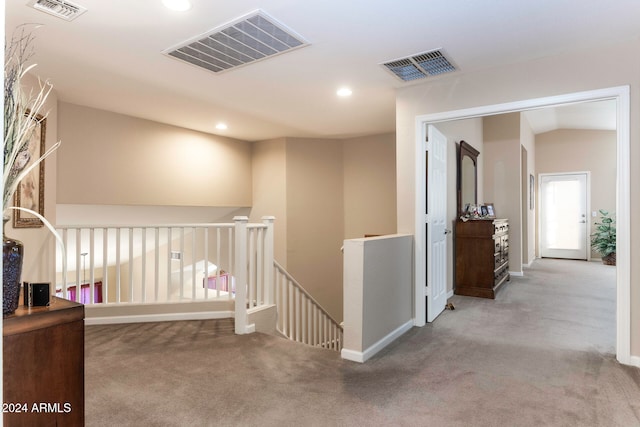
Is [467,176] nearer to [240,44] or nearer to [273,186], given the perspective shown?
[273,186]

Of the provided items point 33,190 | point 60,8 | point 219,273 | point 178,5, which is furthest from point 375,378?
point 219,273

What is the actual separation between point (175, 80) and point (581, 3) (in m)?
3.19

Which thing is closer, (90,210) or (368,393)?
(368,393)

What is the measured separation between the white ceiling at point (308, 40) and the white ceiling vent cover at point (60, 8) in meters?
0.05

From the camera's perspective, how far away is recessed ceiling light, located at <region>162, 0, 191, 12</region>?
7.36 ft

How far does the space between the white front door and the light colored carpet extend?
1.00 feet

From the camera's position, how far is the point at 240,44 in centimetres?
279

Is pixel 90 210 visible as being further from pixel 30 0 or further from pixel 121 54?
pixel 30 0

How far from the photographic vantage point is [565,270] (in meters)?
7.00

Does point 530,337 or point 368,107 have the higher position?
point 368,107

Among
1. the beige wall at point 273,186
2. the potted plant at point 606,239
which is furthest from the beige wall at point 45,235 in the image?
the potted plant at point 606,239

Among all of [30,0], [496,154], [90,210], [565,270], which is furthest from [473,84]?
[565,270]

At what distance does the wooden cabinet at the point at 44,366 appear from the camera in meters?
1.08

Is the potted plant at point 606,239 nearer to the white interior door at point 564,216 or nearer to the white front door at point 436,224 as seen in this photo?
the white interior door at point 564,216
